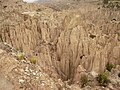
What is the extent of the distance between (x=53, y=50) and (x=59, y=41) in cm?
115

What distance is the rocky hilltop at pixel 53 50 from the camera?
9.14 meters

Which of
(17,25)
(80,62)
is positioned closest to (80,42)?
(80,62)

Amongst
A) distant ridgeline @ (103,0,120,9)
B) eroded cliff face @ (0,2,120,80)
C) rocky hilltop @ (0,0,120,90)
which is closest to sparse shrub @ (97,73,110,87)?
rocky hilltop @ (0,0,120,90)

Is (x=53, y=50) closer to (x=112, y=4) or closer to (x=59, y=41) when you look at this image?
(x=59, y=41)

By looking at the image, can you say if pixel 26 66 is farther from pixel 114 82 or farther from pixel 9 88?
pixel 114 82

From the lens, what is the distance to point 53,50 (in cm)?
2203

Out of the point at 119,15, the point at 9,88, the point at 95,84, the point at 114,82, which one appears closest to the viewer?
the point at 9,88

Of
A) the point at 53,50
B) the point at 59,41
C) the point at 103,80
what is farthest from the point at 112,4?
the point at 103,80

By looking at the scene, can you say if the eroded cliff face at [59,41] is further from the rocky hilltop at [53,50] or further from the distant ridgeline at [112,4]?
the distant ridgeline at [112,4]

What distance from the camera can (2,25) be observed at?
2422cm

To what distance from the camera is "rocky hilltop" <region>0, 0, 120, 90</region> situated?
9.14 meters

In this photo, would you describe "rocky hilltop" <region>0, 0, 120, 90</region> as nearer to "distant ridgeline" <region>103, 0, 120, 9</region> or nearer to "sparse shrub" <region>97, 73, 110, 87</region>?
"sparse shrub" <region>97, 73, 110, 87</region>

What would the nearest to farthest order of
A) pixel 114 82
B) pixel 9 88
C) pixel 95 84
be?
pixel 9 88 < pixel 95 84 < pixel 114 82

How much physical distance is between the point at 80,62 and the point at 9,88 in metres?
11.7
